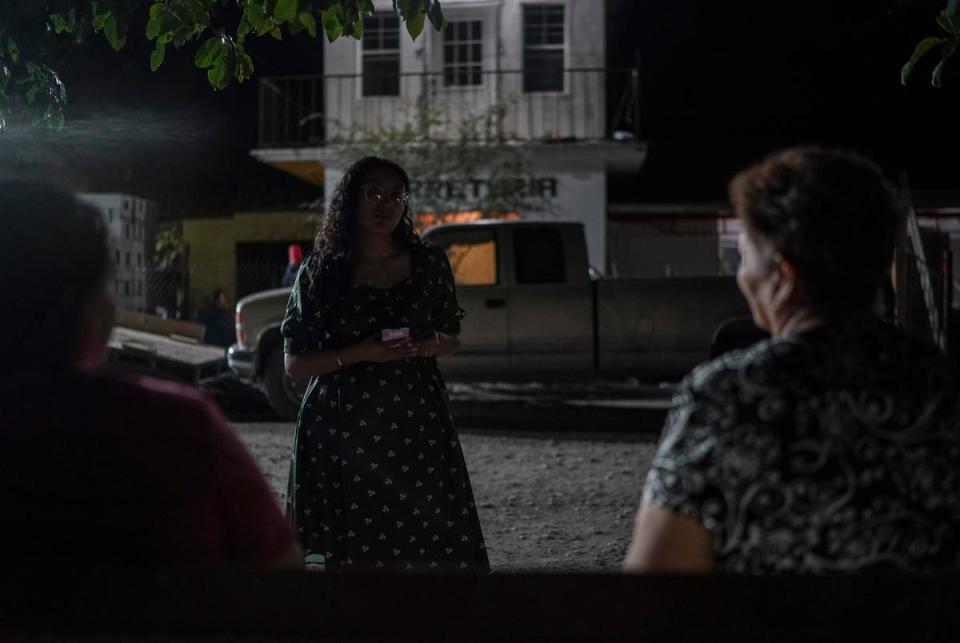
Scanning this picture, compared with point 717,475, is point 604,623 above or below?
below

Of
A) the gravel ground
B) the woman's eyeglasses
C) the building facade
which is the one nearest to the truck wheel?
the gravel ground

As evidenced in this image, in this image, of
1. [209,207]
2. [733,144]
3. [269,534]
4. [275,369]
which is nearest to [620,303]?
[275,369]

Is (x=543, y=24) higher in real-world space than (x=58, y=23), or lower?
higher

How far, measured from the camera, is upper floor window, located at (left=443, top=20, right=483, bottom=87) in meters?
19.0

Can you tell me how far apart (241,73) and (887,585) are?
3.20 metres

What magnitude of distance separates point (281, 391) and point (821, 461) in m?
10.1

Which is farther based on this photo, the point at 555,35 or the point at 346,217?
the point at 555,35

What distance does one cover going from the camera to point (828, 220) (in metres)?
1.75

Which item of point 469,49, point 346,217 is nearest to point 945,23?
point 346,217

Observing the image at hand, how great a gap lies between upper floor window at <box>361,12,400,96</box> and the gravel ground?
356 inches

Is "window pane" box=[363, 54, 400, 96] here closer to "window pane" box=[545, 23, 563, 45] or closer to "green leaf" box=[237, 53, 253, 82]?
"window pane" box=[545, 23, 563, 45]

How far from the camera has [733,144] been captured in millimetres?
23797

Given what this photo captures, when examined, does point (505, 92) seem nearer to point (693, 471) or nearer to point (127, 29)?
point (127, 29)

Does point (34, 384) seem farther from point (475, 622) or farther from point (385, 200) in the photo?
point (385, 200)
